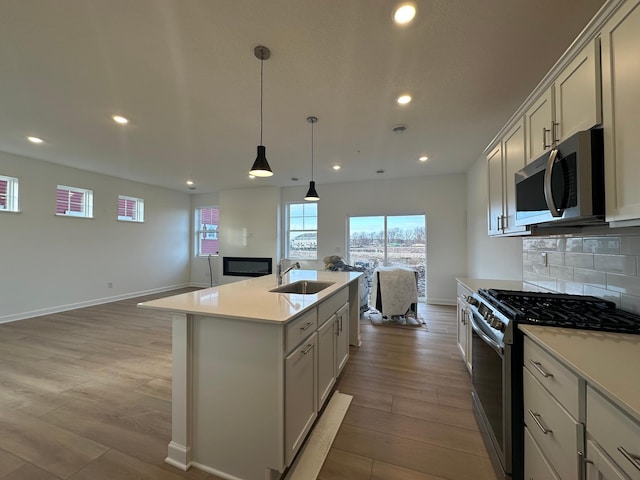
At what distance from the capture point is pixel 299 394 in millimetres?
1552

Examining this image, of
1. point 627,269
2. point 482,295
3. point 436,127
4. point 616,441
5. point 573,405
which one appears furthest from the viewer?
point 436,127

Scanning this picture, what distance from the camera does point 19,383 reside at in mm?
2398

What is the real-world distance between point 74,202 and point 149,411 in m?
5.17

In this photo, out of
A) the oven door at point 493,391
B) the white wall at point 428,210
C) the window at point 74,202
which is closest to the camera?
the oven door at point 493,391

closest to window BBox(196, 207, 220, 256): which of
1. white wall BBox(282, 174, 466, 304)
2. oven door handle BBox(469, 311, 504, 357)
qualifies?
white wall BBox(282, 174, 466, 304)

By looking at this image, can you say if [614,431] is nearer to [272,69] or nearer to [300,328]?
[300,328]

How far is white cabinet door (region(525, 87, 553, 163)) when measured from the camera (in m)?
1.52

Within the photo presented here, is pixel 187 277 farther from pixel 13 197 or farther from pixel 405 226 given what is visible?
pixel 405 226

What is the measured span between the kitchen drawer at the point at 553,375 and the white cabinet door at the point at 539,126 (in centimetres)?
117

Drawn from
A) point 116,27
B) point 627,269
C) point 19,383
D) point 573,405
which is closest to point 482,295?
point 627,269

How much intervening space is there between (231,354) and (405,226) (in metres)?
5.20

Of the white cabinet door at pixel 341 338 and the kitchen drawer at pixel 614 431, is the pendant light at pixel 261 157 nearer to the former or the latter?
the white cabinet door at pixel 341 338

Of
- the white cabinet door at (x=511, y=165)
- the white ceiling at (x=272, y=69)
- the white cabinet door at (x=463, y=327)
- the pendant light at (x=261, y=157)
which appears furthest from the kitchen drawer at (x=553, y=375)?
the pendant light at (x=261, y=157)

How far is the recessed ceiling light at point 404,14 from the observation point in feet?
4.98
